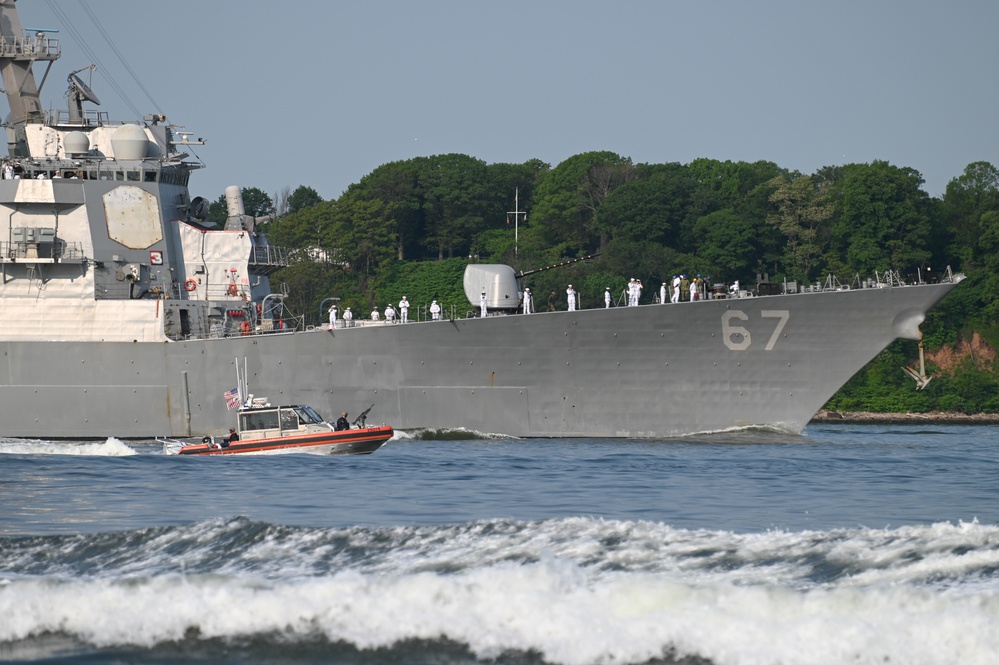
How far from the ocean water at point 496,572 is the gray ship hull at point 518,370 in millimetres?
9330

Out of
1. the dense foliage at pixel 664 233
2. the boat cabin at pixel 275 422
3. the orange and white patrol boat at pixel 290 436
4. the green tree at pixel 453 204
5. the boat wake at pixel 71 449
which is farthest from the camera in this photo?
the green tree at pixel 453 204

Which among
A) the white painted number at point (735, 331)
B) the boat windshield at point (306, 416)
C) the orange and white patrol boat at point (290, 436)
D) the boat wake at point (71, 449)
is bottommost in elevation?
the boat wake at point (71, 449)

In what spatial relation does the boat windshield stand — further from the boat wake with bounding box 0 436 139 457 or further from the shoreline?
the shoreline

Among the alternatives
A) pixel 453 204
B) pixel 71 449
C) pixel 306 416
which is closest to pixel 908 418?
pixel 453 204

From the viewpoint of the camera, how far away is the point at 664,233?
68.9 metres

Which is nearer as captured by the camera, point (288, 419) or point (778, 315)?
point (288, 419)

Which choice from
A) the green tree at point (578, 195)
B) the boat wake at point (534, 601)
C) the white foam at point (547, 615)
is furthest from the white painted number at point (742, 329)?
the green tree at point (578, 195)

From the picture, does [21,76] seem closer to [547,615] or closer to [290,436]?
[290,436]

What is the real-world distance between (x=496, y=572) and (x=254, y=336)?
20.7 meters

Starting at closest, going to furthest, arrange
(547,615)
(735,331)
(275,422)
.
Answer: (547,615) → (275,422) → (735,331)

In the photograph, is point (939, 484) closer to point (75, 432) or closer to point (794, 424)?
point (794, 424)

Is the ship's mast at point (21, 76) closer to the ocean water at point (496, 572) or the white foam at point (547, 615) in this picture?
the ocean water at point (496, 572)

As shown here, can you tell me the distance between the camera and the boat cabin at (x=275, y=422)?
25141 mm

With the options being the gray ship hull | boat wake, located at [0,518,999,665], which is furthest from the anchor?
boat wake, located at [0,518,999,665]
